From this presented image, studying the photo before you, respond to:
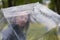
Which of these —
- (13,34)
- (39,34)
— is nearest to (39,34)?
(39,34)

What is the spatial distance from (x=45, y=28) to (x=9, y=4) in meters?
2.55

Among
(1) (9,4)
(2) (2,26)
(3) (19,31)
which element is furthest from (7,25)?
(1) (9,4)

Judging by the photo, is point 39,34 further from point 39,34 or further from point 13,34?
point 13,34

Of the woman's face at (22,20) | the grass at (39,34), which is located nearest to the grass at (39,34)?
the grass at (39,34)

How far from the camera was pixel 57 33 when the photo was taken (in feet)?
3.22

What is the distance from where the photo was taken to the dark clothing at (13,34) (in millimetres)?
1004

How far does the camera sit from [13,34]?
103 cm

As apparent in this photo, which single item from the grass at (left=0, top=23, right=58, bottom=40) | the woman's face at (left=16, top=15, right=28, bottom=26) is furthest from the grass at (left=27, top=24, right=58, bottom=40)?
the woman's face at (left=16, top=15, right=28, bottom=26)

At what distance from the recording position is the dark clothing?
1.00 metres

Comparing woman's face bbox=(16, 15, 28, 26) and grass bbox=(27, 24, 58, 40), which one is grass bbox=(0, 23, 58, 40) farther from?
woman's face bbox=(16, 15, 28, 26)

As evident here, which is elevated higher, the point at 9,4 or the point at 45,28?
the point at 45,28

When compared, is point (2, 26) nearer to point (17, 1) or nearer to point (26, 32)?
point (26, 32)

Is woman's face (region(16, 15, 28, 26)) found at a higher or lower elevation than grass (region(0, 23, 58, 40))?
higher

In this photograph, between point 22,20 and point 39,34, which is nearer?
point 39,34
